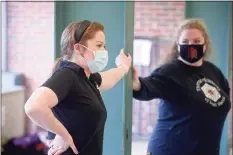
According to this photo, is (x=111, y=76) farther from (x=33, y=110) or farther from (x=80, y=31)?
(x=33, y=110)

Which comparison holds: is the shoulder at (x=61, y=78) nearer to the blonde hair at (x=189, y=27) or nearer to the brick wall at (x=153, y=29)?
the blonde hair at (x=189, y=27)

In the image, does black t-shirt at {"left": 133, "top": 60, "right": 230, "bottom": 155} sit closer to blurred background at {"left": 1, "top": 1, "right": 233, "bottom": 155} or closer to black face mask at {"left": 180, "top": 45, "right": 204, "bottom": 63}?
black face mask at {"left": 180, "top": 45, "right": 204, "bottom": 63}

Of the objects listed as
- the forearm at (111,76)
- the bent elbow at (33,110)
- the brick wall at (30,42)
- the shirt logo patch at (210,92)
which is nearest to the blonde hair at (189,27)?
the shirt logo patch at (210,92)

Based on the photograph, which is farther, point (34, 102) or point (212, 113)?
point (212, 113)

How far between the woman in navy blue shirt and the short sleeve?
2.05ft

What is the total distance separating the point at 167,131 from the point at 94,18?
2.59ft

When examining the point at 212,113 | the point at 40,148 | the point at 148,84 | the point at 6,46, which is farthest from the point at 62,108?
the point at 6,46

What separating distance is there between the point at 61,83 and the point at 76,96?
101 millimetres

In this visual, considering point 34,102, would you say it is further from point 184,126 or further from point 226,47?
point 226,47

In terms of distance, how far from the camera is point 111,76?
68.4 inches

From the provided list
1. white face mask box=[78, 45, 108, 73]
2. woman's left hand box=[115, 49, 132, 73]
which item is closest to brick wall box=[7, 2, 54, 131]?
woman's left hand box=[115, 49, 132, 73]

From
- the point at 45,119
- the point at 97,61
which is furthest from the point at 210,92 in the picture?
the point at 45,119

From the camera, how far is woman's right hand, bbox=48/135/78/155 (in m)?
1.31

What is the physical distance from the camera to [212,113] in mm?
1873
